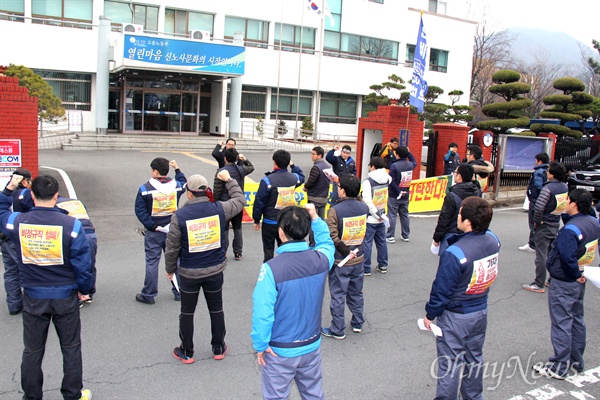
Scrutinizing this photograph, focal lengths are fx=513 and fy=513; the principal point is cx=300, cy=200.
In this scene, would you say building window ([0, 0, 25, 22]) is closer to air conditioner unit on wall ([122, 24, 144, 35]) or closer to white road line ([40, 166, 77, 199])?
→ air conditioner unit on wall ([122, 24, 144, 35])

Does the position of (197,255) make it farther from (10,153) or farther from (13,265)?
(10,153)

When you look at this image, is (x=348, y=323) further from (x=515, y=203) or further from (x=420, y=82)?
(x=515, y=203)

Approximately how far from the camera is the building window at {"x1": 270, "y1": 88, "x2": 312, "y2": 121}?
3116 cm

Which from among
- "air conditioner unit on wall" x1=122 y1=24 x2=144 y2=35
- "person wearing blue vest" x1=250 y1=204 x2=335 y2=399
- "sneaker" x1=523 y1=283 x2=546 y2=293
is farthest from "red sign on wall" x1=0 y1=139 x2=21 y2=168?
"air conditioner unit on wall" x1=122 y1=24 x2=144 y2=35

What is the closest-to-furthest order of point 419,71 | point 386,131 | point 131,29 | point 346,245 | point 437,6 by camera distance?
point 346,245
point 419,71
point 386,131
point 131,29
point 437,6

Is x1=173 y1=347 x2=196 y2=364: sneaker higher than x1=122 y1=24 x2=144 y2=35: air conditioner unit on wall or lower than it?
lower

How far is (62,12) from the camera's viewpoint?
80.9 ft

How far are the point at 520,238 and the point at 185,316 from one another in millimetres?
8860

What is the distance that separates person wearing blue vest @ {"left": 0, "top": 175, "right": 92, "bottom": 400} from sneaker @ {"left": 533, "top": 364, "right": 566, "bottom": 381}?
4392 mm

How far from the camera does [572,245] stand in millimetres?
5012

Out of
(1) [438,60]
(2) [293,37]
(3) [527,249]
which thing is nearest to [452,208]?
(3) [527,249]

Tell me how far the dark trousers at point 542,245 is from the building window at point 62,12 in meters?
24.0

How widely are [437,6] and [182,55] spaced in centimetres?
2188

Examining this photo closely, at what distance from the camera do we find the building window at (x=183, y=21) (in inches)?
1080
